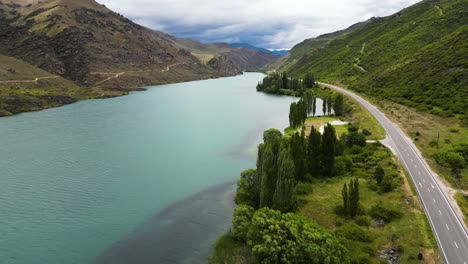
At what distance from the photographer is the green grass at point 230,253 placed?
30250 millimetres

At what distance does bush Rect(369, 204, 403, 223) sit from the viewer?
1473 inches

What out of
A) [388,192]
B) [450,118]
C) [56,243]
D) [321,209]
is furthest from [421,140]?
[56,243]

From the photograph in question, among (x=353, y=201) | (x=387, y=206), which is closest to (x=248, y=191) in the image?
(x=353, y=201)

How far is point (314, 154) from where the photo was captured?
5419 cm

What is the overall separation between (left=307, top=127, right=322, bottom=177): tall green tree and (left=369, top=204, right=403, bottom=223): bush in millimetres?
15631

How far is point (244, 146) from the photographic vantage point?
249 feet

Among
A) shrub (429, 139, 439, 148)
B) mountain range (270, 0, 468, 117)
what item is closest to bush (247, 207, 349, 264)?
shrub (429, 139, 439, 148)

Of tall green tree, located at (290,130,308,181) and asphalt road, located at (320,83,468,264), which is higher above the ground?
tall green tree, located at (290,130,308,181)

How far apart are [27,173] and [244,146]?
51.2 meters

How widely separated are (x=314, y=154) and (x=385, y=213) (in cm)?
1842

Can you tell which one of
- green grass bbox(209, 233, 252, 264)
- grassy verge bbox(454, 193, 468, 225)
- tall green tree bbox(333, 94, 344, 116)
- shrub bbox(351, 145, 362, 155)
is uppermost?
tall green tree bbox(333, 94, 344, 116)

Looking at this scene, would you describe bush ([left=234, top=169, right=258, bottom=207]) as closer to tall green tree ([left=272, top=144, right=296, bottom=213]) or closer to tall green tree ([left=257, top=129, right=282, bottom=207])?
tall green tree ([left=257, top=129, right=282, bottom=207])

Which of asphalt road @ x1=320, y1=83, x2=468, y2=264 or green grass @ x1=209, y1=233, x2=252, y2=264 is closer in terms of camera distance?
green grass @ x1=209, y1=233, x2=252, y2=264

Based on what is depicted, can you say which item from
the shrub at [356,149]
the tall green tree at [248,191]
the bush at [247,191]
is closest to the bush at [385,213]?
the tall green tree at [248,191]
